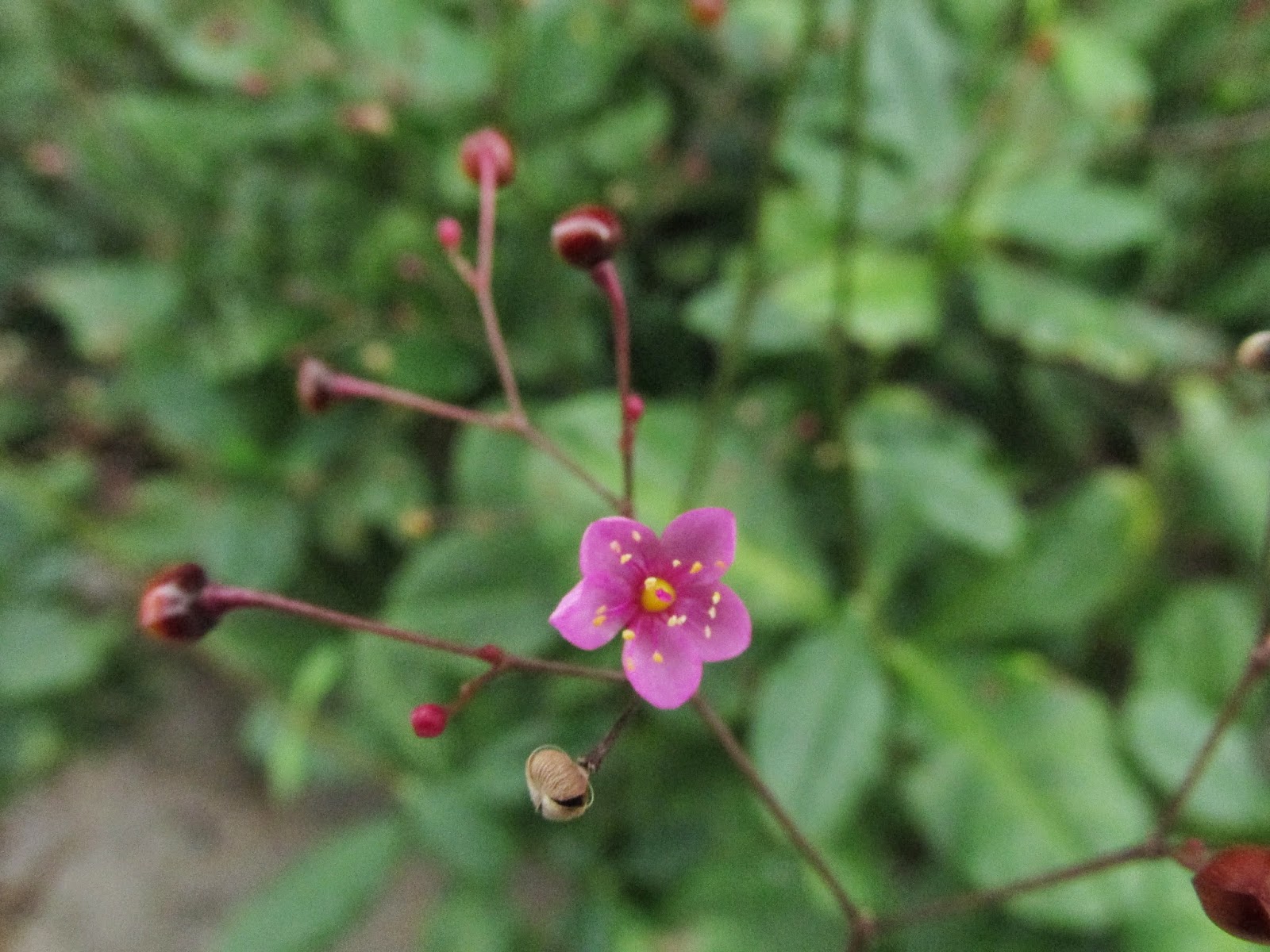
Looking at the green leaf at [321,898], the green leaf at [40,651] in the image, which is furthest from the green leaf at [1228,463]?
the green leaf at [40,651]

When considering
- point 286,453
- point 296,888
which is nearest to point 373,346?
point 286,453

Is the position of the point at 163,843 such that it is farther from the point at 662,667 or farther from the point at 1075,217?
the point at 1075,217

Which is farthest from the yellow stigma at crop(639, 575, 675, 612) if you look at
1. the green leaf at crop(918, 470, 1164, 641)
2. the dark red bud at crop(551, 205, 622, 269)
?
the green leaf at crop(918, 470, 1164, 641)

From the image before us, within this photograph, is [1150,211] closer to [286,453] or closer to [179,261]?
[286,453]

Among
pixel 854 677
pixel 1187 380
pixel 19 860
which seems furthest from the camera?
pixel 19 860

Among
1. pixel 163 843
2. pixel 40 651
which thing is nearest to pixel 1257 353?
pixel 40 651

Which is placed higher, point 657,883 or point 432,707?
point 432,707

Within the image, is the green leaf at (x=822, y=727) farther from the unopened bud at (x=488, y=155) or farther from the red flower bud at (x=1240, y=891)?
the unopened bud at (x=488, y=155)
